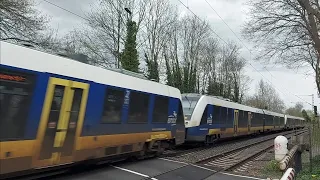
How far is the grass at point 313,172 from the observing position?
1152 cm

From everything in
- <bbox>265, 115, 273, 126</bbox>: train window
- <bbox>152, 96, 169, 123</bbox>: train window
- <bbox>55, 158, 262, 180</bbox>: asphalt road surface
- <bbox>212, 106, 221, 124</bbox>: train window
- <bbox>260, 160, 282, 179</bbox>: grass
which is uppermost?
<bbox>265, 115, 273, 126</bbox>: train window

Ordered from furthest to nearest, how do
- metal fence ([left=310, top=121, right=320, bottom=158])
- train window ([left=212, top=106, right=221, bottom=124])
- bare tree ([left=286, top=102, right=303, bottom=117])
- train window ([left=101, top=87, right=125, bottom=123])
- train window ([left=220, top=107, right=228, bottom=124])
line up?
bare tree ([left=286, top=102, right=303, bottom=117])
train window ([left=220, top=107, right=228, bottom=124])
train window ([left=212, top=106, right=221, bottom=124])
metal fence ([left=310, top=121, right=320, bottom=158])
train window ([left=101, top=87, right=125, bottom=123])

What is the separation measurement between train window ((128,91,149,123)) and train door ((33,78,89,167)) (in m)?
2.54

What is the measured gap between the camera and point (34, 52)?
783 centimetres

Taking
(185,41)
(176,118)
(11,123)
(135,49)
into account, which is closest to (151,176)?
(11,123)

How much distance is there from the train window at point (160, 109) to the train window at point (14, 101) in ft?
20.3

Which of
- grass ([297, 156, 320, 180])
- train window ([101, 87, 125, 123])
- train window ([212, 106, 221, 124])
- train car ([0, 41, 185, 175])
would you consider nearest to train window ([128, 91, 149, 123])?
train car ([0, 41, 185, 175])

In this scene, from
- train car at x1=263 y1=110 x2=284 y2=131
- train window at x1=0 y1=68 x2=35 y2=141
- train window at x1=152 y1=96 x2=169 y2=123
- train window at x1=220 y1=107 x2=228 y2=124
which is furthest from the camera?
train car at x1=263 y1=110 x2=284 y2=131

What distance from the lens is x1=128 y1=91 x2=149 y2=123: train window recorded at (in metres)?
11.7

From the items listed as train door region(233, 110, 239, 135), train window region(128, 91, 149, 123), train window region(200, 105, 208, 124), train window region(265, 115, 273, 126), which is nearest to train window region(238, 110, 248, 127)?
train door region(233, 110, 239, 135)

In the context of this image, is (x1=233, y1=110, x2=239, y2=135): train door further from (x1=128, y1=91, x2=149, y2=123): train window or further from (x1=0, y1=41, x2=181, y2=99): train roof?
(x1=0, y1=41, x2=181, y2=99): train roof

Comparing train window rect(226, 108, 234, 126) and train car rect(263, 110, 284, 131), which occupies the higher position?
train car rect(263, 110, 284, 131)

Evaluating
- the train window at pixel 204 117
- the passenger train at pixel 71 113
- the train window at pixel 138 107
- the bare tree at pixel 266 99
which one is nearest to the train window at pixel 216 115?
the train window at pixel 204 117

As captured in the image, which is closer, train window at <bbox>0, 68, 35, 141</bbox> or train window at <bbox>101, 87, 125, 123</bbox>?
train window at <bbox>0, 68, 35, 141</bbox>
